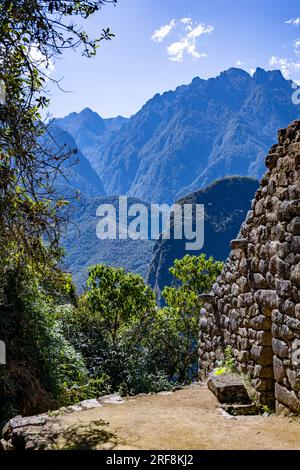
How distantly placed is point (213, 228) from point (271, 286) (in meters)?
73.5

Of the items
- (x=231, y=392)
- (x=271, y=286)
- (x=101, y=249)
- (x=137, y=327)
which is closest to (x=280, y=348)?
(x=271, y=286)

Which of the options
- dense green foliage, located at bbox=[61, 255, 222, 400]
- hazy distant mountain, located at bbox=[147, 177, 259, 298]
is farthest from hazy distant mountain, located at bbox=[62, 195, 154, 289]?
dense green foliage, located at bbox=[61, 255, 222, 400]

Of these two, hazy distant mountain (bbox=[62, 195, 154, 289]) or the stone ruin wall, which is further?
hazy distant mountain (bbox=[62, 195, 154, 289])

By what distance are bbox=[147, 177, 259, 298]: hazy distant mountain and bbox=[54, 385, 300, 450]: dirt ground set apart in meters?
69.3

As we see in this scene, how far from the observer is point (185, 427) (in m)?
4.61

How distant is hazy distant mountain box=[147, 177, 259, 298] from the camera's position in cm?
7644

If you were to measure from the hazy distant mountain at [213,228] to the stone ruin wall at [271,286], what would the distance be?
68.4 meters

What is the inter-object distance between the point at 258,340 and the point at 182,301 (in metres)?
11.8

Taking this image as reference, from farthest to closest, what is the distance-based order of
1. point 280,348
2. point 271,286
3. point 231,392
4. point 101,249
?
point 101,249, point 231,392, point 271,286, point 280,348

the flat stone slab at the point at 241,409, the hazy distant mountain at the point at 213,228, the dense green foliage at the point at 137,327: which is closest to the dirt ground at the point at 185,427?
the flat stone slab at the point at 241,409

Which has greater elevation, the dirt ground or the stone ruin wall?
the stone ruin wall

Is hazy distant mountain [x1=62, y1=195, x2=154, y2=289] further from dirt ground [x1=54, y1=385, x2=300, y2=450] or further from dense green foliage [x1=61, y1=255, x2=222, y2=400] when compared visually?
dirt ground [x1=54, y1=385, x2=300, y2=450]

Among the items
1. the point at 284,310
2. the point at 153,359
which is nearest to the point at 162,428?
the point at 284,310

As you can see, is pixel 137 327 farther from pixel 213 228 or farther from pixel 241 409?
pixel 213 228
